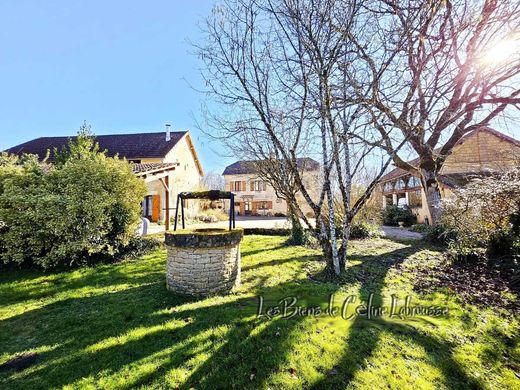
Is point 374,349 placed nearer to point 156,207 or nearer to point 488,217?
point 488,217

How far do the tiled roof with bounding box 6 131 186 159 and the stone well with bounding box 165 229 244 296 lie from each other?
1634cm

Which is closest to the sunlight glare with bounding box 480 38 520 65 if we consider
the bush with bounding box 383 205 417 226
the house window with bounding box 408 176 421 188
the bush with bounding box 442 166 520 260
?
the bush with bounding box 442 166 520 260

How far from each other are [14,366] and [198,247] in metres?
2.60

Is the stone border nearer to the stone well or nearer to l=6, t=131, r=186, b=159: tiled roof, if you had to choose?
the stone well

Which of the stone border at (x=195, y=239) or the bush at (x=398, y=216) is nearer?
the stone border at (x=195, y=239)

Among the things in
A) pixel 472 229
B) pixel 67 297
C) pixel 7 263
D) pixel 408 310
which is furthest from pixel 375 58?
pixel 7 263

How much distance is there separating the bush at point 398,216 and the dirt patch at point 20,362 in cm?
2066

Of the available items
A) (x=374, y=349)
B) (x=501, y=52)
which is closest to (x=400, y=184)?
(x=501, y=52)

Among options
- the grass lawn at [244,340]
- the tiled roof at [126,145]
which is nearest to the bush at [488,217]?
the grass lawn at [244,340]

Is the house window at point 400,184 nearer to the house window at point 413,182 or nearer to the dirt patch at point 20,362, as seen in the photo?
the house window at point 413,182

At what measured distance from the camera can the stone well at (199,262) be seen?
15.0 ft

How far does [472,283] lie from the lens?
572 centimetres

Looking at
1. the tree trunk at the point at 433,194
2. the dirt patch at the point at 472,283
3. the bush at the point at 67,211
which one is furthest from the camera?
the tree trunk at the point at 433,194

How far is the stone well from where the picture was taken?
4.57m
